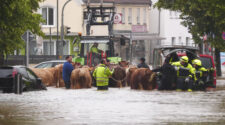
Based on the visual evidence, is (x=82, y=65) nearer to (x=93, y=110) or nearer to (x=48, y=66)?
(x=48, y=66)

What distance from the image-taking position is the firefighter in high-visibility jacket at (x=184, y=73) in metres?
29.8

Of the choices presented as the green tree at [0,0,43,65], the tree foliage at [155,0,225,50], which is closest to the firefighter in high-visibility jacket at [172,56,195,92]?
the green tree at [0,0,43,65]

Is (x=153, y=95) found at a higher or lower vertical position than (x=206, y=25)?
lower

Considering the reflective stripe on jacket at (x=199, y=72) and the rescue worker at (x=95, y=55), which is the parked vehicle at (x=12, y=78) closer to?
the reflective stripe on jacket at (x=199, y=72)

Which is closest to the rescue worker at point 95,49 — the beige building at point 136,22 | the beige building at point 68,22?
the beige building at point 68,22

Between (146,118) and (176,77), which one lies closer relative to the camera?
(146,118)

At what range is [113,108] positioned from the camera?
20.9 m

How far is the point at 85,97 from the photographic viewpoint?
86.5 ft

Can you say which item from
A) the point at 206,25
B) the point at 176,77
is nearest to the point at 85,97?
the point at 176,77

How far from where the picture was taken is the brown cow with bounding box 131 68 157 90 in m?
31.1

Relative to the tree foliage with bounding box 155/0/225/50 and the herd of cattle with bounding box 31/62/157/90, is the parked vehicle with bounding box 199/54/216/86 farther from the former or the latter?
the tree foliage with bounding box 155/0/225/50

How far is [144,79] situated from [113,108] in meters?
10.5

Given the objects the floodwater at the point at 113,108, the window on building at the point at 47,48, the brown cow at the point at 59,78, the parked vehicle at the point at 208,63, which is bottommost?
the floodwater at the point at 113,108

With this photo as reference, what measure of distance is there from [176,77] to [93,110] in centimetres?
1048
